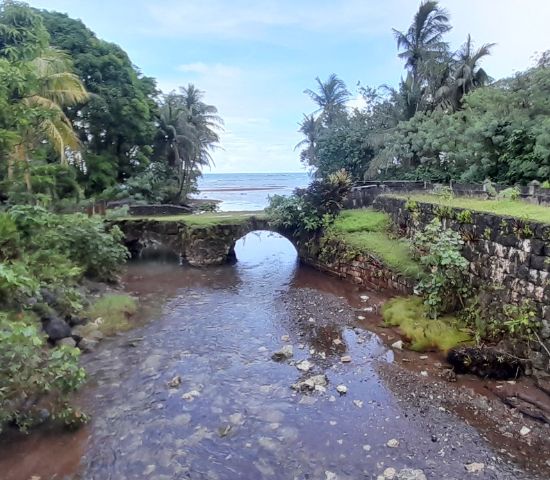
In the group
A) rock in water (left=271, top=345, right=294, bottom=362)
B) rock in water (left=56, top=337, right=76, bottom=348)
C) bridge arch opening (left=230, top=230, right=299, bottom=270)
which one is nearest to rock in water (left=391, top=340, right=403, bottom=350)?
rock in water (left=271, top=345, right=294, bottom=362)

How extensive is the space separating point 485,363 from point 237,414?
401 centimetres

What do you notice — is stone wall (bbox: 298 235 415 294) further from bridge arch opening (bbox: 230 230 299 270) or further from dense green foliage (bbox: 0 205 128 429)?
dense green foliage (bbox: 0 205 128 429)

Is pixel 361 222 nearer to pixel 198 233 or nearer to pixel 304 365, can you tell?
pixel 198 233

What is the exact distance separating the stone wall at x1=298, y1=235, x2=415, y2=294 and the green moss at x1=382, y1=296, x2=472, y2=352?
1.16 metres

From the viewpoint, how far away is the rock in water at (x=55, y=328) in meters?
7.71

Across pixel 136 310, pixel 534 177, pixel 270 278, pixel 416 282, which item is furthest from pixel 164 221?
pixel 534 177

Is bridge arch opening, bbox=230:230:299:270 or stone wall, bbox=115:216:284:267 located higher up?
stone wall, bbox=115:216:284:267

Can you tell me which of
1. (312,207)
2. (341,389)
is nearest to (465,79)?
(312,207)

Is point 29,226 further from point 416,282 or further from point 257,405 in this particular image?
point 416,282

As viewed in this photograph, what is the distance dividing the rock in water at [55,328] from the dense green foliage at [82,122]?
8.39ft

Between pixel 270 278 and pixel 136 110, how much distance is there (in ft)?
41.7

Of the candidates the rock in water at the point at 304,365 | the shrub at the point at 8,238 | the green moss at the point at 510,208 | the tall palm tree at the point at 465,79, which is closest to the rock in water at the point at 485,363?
the green moss at the point at 510,208

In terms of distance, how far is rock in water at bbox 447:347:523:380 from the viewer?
6.59m

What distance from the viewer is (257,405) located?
241 inches
